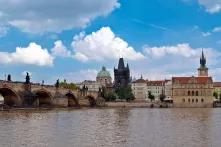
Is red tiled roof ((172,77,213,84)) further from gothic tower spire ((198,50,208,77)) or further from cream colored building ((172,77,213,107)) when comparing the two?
gothic tower spire ((198,50,208,77))

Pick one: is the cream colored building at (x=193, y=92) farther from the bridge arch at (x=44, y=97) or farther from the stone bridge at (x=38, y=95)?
the bridge arch at (x=44, y=97)

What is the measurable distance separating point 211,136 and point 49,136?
10.1m

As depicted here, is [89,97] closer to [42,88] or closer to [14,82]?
[42,88]

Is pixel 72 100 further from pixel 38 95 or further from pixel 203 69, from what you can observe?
pixel 203 69

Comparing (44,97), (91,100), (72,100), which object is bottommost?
(72,100)

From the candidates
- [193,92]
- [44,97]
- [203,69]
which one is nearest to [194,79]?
[193,92]

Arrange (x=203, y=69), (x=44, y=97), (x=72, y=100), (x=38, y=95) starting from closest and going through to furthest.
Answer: (x=38, y=95) < (x=44, y=97) < (x=72, y=100) < (x=203, y=69)

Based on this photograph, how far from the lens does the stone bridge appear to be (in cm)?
8825

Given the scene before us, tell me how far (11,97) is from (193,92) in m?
90.7

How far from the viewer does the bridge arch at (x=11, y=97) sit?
87.0 m

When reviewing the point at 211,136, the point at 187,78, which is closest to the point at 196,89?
the point at 187,78

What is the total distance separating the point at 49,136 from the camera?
2859 centimetres

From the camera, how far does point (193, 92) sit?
16675 centimetres

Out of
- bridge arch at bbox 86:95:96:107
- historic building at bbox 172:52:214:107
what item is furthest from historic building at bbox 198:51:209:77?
bridge arch at bbox 86:95:96:107
